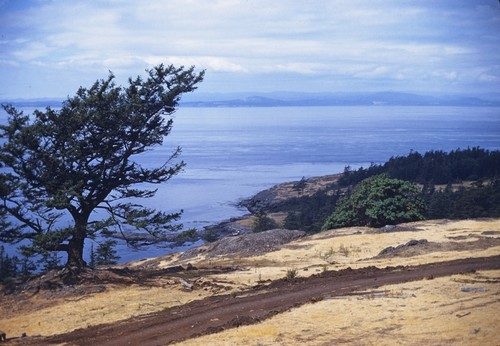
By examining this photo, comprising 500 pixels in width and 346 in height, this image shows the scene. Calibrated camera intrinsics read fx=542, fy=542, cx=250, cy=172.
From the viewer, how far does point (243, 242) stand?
104 ft

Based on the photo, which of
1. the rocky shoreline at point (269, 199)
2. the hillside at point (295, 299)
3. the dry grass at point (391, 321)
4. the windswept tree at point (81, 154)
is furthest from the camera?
the rocky shoreline at point (269, 199)

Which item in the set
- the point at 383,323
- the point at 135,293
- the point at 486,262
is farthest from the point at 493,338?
the point at 135,293

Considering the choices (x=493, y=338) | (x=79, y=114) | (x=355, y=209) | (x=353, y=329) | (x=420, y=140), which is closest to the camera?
(x=493, y=338)

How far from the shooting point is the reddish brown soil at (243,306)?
13234mm

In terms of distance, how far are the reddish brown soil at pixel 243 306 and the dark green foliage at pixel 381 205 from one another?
1419cm

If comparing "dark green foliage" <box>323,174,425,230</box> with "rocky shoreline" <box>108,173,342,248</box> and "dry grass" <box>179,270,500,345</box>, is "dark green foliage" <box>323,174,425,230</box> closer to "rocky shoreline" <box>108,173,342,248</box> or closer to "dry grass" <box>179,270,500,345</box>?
"dry grass" <box>179,270,500,345</box>

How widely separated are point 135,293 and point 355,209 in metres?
19.9

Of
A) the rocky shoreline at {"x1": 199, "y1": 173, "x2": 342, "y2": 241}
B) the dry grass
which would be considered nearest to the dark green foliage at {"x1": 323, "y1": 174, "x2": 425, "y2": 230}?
the dry grass

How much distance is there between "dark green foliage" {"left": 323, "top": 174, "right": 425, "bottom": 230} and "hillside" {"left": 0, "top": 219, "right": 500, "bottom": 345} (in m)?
6.06

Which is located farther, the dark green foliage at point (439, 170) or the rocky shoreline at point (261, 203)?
the dark green foliage at point (439, 170)

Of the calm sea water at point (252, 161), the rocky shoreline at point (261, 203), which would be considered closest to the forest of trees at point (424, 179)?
the rocky shoreline at point (261, 203)

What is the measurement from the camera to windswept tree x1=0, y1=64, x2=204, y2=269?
19.9 m

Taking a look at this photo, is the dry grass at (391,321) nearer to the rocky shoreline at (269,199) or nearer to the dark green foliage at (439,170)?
the rocky shoreline at (269,199)

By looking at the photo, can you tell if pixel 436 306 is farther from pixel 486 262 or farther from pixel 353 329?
pixel 486 262
